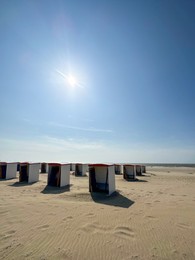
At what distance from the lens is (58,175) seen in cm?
1634

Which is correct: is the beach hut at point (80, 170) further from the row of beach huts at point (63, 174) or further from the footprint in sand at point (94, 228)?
the footprint in sand at point (94, 228)

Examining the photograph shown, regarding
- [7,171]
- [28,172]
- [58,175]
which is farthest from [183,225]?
[7,171]

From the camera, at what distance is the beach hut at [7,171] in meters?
21.7

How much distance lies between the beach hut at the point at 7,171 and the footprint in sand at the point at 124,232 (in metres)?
19.9

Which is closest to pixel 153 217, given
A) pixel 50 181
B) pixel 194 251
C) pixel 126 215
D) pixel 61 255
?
pixel 126 215

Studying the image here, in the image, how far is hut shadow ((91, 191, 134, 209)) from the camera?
10.2m

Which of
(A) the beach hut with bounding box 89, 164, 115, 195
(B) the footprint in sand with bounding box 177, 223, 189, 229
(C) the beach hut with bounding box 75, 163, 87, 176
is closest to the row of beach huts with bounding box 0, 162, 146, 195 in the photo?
(A) the beach hut with bounding box 89, 164, 115, 195

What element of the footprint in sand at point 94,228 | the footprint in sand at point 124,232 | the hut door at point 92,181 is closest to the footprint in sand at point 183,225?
the footprint in sand at point 124,232

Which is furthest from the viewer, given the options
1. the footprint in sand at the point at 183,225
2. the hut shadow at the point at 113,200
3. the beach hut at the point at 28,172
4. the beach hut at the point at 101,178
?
the beach hut at the point at 28,172

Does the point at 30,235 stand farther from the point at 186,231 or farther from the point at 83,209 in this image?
the point at 186,231

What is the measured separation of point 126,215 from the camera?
26.5 ft

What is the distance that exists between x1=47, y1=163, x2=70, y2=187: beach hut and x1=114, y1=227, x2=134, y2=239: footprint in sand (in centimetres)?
1048

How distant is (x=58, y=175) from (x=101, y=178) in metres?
4.66

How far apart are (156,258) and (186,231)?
2579mm
